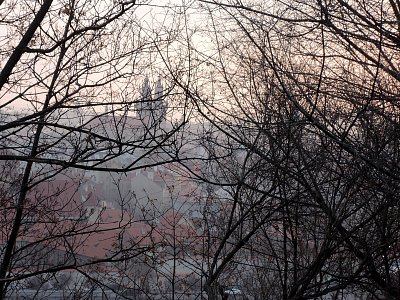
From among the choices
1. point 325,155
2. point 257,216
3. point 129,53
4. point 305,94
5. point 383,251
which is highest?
point 129,53

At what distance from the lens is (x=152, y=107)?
17.2ft

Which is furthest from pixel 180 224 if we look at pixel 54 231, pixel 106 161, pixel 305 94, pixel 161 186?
pixel 305 94

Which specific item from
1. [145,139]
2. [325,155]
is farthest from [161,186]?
[325,155]

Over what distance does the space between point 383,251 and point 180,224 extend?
10.2 feet

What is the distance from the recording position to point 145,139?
4949mm

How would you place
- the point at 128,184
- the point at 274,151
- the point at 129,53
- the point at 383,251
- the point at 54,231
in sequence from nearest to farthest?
the point at 383,251 < the point at 274,151 < the point at 129,53 < the point at 54,231 < the point at 128,184

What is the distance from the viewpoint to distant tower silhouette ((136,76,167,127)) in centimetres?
Result: 509

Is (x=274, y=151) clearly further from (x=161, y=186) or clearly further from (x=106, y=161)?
(x=161, y=186)

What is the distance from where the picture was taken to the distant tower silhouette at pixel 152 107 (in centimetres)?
509

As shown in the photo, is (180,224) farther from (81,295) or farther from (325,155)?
(325,155)

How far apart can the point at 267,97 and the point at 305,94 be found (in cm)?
48

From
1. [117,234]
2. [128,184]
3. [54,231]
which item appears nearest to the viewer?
[117,234]

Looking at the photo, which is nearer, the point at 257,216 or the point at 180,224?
the point at 257,216

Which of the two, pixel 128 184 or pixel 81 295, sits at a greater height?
pixel 128 184
